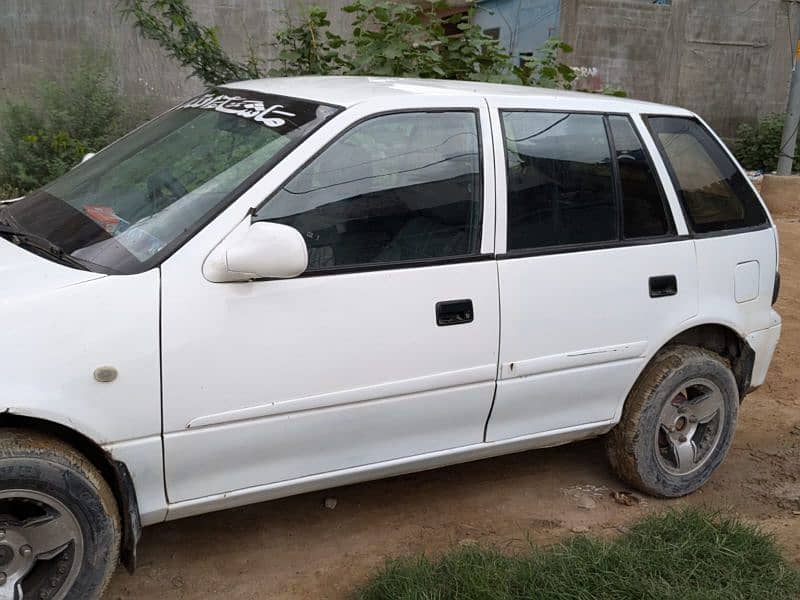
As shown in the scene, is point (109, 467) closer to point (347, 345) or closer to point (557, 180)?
point (347, 345)

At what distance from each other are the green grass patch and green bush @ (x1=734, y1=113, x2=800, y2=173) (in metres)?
10.3

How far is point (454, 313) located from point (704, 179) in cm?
163

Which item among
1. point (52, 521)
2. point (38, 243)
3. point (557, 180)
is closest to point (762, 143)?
point (557, 180)

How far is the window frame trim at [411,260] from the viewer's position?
3064 millimetres

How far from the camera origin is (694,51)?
12539 millimetres

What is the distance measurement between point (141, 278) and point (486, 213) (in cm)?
138

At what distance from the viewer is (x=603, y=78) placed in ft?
39.0

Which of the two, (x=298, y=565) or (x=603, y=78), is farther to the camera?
(x=603, y=78)

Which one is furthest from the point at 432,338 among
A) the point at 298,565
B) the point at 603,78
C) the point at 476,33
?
the point at 603,78

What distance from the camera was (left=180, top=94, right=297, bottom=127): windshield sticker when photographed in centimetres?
335

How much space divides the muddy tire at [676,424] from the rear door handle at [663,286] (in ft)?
1.11

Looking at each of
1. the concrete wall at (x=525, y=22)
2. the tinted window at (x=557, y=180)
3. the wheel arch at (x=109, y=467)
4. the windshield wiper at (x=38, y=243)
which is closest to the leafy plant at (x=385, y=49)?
the tinted window at (x=557, y=180)

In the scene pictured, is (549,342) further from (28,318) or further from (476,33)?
(476,33)

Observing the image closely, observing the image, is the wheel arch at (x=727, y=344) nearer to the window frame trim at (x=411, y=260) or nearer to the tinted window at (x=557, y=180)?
the tinted window at (x=557, y=180)
